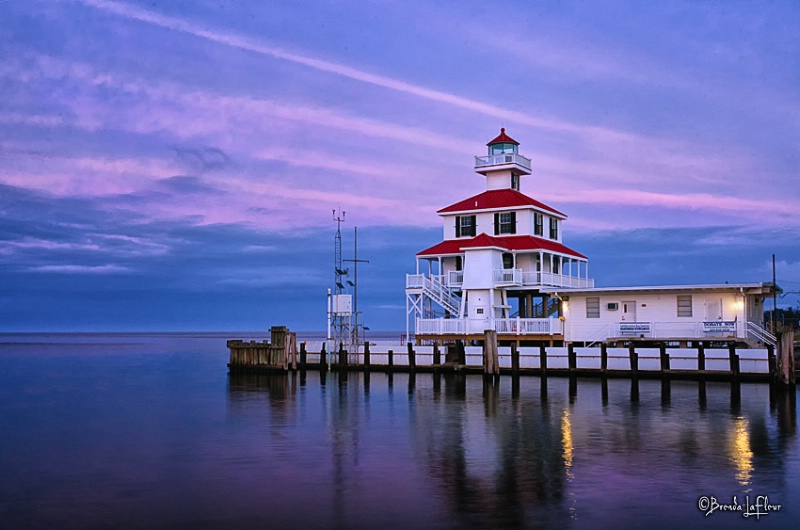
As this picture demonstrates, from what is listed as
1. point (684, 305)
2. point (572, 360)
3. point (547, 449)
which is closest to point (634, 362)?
point (572, 360)

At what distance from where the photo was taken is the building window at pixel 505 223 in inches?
2175

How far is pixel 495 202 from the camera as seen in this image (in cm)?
5647

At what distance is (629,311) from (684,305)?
295cm

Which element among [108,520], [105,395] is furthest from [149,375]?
[108,520]

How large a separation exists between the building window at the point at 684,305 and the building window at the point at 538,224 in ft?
40.2

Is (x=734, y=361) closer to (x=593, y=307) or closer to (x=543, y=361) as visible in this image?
(x=543, y=361)

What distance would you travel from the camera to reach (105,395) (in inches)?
1882

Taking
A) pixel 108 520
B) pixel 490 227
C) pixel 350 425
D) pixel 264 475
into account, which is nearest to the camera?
pixel 108 520

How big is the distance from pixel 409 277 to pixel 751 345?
19.9m

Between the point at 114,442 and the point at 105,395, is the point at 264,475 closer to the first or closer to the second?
the point at 114,442

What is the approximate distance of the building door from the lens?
46.8 metres
